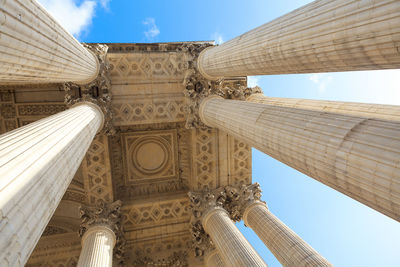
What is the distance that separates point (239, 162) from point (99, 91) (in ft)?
29.3

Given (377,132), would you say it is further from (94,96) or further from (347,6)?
(94,96)

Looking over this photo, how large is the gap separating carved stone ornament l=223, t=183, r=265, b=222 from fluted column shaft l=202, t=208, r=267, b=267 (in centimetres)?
140

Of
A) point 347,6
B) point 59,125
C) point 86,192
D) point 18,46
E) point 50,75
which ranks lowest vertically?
point 86,192

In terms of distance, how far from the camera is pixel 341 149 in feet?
17.8

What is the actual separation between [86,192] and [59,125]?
8.69m

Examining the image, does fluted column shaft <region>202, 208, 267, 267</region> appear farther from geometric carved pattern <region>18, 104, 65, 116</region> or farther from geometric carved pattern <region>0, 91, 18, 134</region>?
geometric carved pattern <region>0, 91, 18, 134</region>

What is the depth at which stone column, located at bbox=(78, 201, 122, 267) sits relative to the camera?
10773mm

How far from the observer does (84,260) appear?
1055cm

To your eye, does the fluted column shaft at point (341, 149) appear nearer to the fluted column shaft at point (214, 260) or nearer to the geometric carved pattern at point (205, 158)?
the fluted column shaft at point (214, 260)

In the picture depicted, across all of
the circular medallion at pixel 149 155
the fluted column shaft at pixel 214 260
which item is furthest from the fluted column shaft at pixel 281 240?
the circular medallion at pixel 149 155

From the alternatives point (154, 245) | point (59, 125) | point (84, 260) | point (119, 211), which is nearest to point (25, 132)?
point (59, 125)

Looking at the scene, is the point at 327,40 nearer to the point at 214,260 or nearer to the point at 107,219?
the point at 214,260

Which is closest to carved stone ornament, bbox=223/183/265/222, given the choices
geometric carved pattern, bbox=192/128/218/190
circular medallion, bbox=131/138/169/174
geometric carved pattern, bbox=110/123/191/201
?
geometric carved pattern, bbox=192/128/218/190

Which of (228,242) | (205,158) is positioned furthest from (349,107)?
(205,158)
